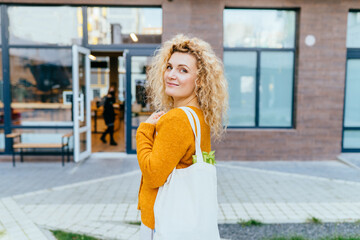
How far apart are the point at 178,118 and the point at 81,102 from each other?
598 cm

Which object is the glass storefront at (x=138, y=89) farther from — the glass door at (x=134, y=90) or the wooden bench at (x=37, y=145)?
the wooden bench at (x=37, y=145)

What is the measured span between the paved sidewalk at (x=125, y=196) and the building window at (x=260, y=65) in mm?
1256

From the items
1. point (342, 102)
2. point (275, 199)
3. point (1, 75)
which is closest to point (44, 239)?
point (275, 199)

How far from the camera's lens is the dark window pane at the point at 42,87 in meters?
7.39

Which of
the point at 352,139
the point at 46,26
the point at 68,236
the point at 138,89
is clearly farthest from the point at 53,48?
the point at 352,139

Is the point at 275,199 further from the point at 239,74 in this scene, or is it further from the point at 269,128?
the point at 239,74

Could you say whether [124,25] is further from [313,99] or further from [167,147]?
[167,147]

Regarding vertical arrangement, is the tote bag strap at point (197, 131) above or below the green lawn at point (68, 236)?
above

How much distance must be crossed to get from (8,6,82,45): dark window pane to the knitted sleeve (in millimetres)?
6368

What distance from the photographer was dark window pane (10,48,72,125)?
291 inches

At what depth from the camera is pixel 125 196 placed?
5043 millimetres

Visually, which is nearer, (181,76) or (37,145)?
(181,76)

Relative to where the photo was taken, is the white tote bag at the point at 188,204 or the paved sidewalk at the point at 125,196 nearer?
the white tote bag at the point at 188,204

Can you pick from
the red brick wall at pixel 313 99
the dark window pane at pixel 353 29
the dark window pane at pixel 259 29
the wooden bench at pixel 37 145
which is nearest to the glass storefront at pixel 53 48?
the wooden bench at pixel 37 145
